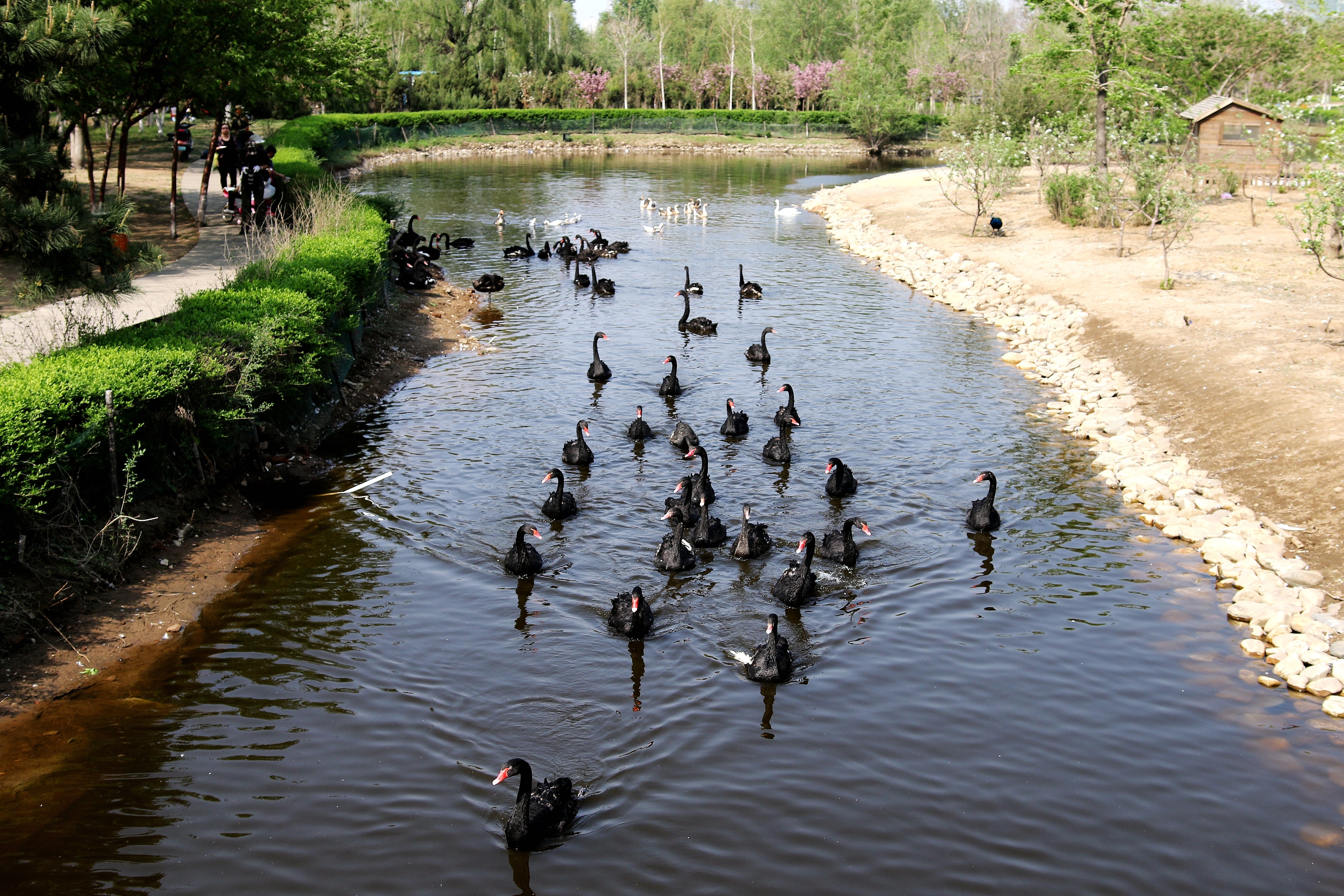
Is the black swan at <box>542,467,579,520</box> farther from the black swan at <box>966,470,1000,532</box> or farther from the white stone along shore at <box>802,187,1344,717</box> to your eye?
the white stone along shore at <box>802,187,1344,717</box>

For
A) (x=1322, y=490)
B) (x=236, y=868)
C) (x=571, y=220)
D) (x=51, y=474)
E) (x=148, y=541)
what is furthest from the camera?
(x=571, y=220)

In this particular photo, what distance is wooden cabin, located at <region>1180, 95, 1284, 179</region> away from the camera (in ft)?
133

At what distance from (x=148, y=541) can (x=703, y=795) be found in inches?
305

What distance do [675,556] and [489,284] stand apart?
57.4 ft

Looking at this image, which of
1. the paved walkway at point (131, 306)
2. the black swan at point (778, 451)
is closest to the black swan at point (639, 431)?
the black swan at point (778, 451)

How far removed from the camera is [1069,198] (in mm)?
34562

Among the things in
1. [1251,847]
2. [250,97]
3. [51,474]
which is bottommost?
[1251,847]

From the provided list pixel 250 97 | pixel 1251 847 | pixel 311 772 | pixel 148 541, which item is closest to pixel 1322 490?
pixel 1251 847

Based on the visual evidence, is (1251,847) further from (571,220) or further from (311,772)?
(571,220)

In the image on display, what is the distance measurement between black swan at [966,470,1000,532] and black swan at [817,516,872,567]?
A: 199 centimetres

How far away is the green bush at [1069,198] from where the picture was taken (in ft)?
112

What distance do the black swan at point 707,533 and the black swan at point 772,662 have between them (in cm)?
273

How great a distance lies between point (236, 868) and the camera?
7883mm

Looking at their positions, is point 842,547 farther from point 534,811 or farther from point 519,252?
point 519,252
